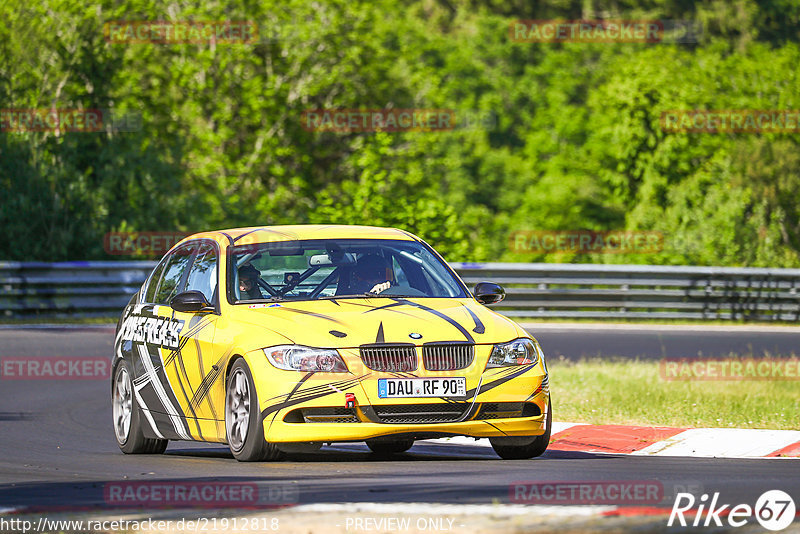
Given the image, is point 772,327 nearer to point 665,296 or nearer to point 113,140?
point 665,296

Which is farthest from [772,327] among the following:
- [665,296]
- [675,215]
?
[675,215]

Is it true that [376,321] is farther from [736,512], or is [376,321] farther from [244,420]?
[736,512]

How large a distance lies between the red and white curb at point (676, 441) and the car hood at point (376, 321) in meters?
1.53

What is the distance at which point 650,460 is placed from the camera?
393 inches

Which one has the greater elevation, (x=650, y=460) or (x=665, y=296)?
(x=650, y=460)

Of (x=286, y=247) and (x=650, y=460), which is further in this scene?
(x=286, y=247)

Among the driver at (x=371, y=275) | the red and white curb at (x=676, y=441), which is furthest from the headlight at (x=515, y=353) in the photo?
the red and white curb at (x=676, y=441)

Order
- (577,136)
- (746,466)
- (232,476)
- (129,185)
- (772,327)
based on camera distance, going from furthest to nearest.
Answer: (577,136)
(129,185)
(772,327)
(746,466)
(232,476)

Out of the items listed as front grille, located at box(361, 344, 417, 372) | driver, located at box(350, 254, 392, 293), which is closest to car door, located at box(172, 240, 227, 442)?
driver, located at box(350, 254, 392, 293)

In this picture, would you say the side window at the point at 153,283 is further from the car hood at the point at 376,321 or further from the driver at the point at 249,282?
the car hood at the point at 376,321

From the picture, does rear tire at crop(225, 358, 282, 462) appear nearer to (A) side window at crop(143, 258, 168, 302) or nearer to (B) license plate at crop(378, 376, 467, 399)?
(B) license plate at crop(378, 376, 467, 399)

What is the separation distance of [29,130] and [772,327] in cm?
1472

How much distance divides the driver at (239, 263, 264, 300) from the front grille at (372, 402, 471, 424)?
59.3 inches

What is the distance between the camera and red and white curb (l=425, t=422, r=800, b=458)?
10578mm
